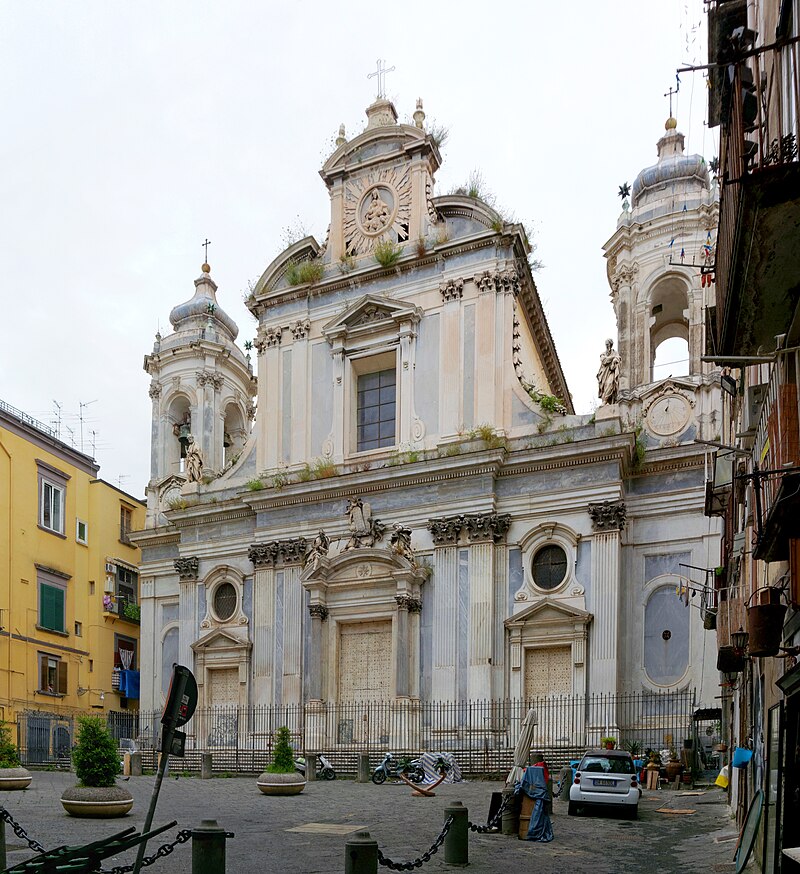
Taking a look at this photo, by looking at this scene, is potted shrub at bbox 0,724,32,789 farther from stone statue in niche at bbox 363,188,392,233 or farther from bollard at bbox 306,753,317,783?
stone statue in niche at bbox 363,188,392,233

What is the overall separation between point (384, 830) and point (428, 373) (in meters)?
16.0

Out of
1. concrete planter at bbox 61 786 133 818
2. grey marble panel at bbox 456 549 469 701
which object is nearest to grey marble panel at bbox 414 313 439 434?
grey marble panel at bbox 456 549 469 701

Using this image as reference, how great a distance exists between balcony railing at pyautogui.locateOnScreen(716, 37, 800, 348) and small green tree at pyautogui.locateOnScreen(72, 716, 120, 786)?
12.2 m

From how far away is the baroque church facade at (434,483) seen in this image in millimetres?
25266

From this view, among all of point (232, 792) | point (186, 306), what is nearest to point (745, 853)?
point (232, 792)

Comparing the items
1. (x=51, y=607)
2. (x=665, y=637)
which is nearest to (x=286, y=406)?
(x=51, y=607)

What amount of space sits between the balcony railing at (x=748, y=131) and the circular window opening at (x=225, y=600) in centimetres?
2405

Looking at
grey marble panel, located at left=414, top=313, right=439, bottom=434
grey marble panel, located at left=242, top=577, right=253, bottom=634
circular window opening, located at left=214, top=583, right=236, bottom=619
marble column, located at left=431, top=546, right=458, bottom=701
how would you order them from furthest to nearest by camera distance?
circular window opening, located at left=214, top=583, right=236, bottom=619
grey marble panel, located at left=242, top=577, right=253, bottom=634
grey marble panel, located at left=414, top=313, right=439, bottom=434
marble column, located at left=431, top=546, right=458, bottom=701

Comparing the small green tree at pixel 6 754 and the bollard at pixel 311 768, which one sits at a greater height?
the small green tree at pixel 6 754

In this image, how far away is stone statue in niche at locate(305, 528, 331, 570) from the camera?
27.7 m

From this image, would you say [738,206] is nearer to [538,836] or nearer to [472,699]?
[538,836]

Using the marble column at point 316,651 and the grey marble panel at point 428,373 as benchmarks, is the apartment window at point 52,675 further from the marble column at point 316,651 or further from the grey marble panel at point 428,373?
the grey marble panel at point 428,373

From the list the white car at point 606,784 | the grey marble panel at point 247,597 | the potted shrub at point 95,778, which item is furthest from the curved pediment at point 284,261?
the white car at point 606,784

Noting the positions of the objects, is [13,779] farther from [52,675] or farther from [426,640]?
[52,675]
